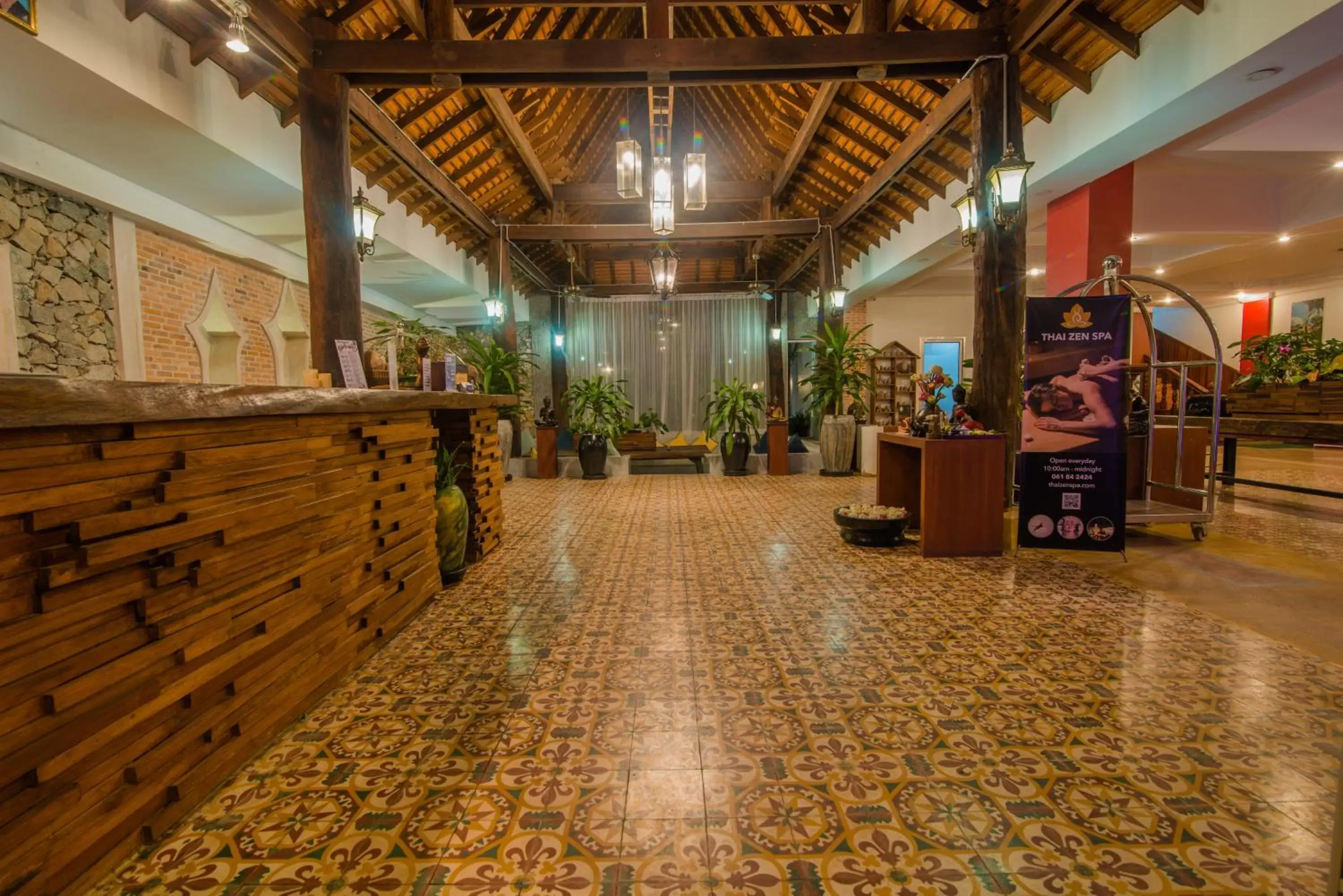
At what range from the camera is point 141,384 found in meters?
1.31

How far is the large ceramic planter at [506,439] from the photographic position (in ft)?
27.1

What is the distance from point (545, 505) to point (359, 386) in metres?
3.20

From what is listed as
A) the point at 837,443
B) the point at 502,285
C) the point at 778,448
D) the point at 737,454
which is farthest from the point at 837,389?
the point at 502,285

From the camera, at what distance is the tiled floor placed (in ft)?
4.44

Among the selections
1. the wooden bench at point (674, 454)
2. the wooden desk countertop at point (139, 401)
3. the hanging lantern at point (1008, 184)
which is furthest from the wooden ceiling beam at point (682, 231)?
the wooden desk countertop at point (139, 401)

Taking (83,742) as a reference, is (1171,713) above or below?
below

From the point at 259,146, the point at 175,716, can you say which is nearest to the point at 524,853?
the point at 175,716

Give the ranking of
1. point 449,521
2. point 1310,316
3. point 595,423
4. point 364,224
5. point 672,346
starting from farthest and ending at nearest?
1. point 672,346
2. point 1310,316
3. point 595,423
4. point 364,224
5. point 449,521

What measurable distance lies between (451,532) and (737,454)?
5.86m

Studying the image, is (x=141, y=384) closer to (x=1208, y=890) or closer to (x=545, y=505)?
(x=1208, y=890)

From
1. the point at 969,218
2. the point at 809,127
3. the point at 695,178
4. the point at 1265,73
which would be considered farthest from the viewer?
the point at 809,127

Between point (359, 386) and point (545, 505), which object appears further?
point (545, 505)

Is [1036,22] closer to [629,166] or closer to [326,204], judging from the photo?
[629,166]

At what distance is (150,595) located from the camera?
4.75 feet
